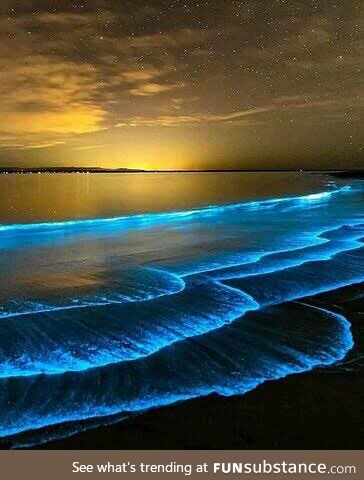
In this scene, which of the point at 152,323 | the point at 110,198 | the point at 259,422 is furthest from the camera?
the point at 110,198

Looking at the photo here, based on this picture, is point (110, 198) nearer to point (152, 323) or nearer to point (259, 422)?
point (152, 323)

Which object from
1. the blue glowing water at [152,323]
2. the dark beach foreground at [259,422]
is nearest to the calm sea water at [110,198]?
the blue glowing water at [152,323]

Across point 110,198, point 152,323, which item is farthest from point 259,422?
point 110,198

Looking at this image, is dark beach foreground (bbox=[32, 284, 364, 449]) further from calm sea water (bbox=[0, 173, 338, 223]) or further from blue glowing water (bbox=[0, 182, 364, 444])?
calm sea water (bbox=[0, 173, 338, 223])

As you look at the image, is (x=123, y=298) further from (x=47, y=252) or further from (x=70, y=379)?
(x=47, y=252)

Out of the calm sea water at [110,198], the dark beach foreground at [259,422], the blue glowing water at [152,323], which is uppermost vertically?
the calm sea water at [110,198]

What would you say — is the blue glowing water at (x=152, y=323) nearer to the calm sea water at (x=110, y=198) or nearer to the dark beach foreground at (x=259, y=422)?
the dark beach foreground at (x=259, y=422)
